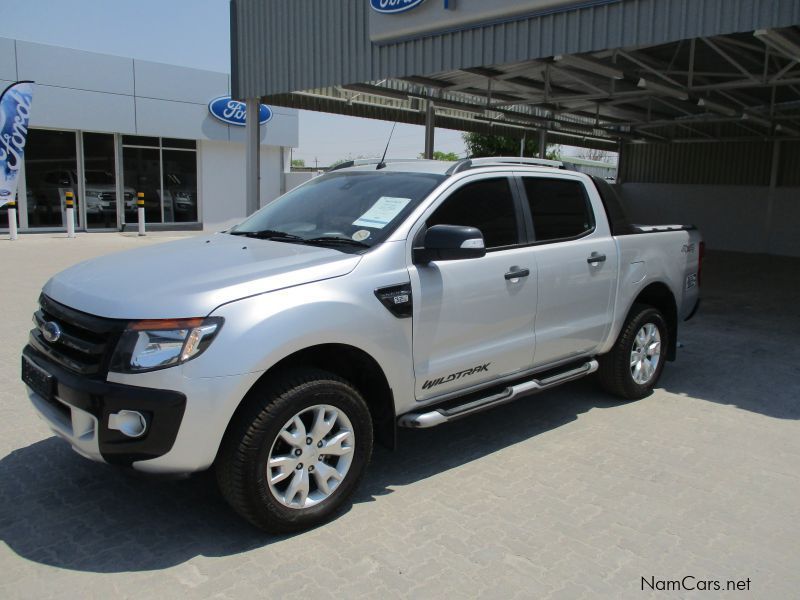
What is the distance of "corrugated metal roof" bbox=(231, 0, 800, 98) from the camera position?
696 cm

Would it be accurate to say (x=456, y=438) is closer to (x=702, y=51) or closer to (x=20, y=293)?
(x=20, y=293)

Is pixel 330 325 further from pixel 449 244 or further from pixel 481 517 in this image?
pixel 481 517

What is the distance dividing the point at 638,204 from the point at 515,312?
21.1 meters

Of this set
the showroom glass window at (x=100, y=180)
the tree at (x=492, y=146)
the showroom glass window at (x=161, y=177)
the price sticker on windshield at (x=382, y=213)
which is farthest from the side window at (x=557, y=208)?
the tree at (x=492, y=146)

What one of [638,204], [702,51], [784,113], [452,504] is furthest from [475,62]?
[638,204]

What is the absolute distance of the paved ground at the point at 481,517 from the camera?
300 cm

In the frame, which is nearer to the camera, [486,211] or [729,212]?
[486,211]

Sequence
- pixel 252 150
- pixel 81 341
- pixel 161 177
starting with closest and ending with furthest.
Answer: pixel 81 341 → pixel 252 150 → pixel 161 177

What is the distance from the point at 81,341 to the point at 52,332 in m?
0.30

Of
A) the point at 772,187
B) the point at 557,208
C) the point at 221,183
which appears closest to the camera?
the point at 557,208

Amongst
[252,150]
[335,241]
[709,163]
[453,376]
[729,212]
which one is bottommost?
[453,376]

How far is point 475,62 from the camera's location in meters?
9.25

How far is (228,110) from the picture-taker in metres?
23.5

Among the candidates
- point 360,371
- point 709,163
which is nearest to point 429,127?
point 709,163
